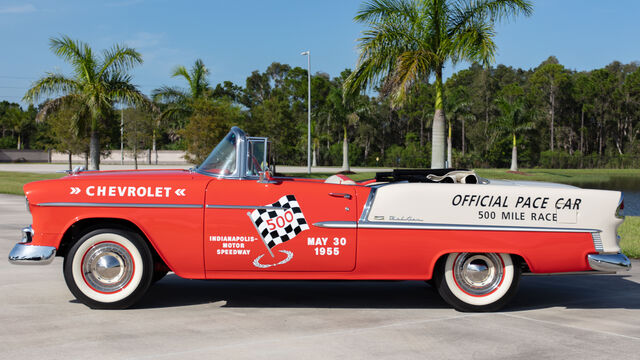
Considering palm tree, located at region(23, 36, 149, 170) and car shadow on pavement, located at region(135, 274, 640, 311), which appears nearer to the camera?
car shadow on pavement, located at region(135, 274, 640, 311)

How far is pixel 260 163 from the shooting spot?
18.6 feet

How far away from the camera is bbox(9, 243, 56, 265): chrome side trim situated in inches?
204

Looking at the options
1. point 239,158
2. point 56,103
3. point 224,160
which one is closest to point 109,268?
point 224,160

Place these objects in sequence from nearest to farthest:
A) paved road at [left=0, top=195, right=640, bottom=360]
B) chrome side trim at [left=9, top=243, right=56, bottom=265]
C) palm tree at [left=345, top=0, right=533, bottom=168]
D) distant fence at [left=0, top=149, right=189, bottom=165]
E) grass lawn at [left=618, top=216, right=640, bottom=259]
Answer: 1. paved road at [left=0, top=195, right=640, bottom=360]
2. chrome side trim at [left=9, top=243, right=56, bottom=265]
3. grass lawn at [left=618, top=216, right=640, bottom=259]
4. palm tree at [left=345, top=0, right=533, bottom=168]
5. distant fence at [left=0, top=149, right=189, bottom=165]

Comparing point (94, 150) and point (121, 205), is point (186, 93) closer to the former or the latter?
point (94, 150)

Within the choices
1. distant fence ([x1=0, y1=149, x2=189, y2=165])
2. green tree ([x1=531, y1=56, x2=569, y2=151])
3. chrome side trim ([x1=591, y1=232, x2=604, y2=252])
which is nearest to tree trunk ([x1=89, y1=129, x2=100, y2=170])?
chrome side trim ([x1=591, y1=232, x2=604, y2=252])

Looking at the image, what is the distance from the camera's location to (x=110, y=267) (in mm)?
5293

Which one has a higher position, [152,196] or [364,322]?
[152,196]

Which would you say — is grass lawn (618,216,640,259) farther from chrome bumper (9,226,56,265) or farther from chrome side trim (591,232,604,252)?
chrome bumper (9,226,56,265)

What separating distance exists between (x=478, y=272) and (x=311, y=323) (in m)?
1.62

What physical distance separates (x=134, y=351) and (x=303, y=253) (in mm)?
1659

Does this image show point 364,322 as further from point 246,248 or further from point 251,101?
point 251,101

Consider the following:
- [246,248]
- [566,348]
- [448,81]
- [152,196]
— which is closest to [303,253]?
[246,248]

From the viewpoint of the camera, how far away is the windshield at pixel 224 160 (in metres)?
5.47
